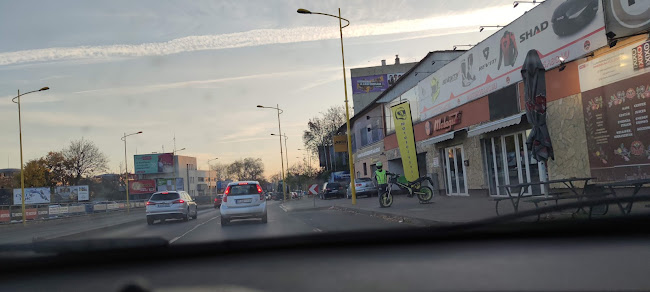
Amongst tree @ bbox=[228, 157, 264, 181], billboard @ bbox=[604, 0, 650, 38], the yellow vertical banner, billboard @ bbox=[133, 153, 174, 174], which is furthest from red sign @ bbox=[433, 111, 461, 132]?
tree @ bbox=[228, 157, 264, 181]

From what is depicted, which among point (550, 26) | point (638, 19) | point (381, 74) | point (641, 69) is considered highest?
point (381, 74)

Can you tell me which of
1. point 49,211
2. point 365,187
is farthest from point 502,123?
point 49,211

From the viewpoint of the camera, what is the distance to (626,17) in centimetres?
1110

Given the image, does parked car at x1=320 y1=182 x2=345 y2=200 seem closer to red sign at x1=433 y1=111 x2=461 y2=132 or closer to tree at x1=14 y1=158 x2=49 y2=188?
red sign at x1=433 y1=111 x2=461 y2=132

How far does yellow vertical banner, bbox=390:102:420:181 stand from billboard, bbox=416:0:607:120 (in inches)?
85.0

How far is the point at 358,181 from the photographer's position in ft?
105

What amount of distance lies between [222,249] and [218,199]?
4462 centimetres

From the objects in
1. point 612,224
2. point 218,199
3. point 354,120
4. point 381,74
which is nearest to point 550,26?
point 612,224

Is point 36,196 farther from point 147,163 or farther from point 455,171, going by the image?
point 455,171

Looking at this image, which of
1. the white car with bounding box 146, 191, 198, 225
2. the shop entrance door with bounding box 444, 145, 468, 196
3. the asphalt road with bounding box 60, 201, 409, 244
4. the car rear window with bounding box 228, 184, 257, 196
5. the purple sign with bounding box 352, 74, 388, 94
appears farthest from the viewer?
the purple sign with bounding box 352, 74, 388, 94

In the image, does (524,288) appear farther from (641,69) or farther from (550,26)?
(550,26)

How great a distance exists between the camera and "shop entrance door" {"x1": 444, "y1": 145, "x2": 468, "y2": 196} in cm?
2075

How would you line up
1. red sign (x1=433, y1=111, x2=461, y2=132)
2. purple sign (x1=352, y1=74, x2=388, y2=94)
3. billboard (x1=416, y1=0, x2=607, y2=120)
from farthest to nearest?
purple sign (x1=352, y1=74, x2=388, y2=94) < red sign (x1=433, y1=111, x2=461, y2=132) < billboard (x1=416, y1=0, x2=607, y2=120)

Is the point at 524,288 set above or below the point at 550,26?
below
